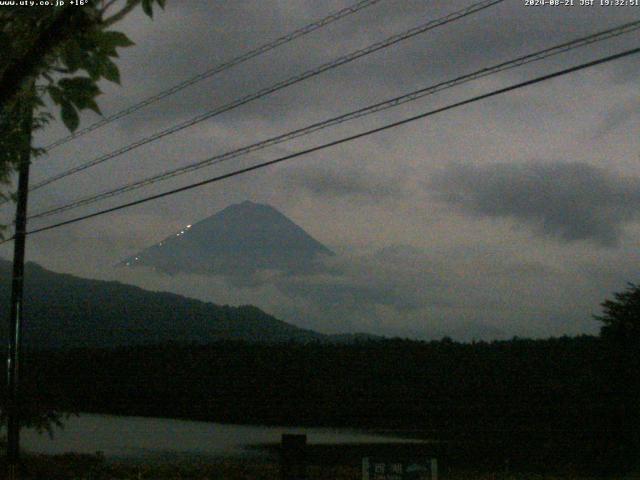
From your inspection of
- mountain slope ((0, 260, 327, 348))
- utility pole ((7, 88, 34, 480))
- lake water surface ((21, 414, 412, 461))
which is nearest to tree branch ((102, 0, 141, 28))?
utility pole ((7, 88, 34, 480))

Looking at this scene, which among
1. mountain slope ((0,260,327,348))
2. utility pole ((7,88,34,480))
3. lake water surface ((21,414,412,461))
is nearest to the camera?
utility pole ((7,88,34,480))

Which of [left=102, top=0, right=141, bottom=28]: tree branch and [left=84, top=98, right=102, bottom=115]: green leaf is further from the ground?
[left=102, top=0, right=141, bottom=28]: tree branch

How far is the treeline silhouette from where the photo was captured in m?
33.5

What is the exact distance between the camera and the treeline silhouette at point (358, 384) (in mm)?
33500

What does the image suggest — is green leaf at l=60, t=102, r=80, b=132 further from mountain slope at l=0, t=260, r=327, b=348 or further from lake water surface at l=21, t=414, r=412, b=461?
mountain slope at l=0, t=260, r=327, b=348

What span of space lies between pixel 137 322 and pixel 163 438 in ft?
318

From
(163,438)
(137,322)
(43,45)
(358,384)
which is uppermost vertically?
(137,322)

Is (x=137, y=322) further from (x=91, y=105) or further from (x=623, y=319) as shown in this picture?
(x=91, y=105)

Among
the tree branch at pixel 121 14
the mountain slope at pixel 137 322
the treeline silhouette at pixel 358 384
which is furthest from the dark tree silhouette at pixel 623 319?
the mountain slope at pixel 137 322

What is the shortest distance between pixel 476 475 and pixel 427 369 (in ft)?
84.4

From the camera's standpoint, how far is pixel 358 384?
1645 inches

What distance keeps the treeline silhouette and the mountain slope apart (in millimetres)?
37528

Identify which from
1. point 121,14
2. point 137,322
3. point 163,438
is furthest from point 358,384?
point 137,322

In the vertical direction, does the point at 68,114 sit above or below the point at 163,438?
above
